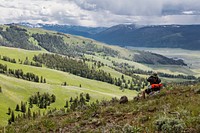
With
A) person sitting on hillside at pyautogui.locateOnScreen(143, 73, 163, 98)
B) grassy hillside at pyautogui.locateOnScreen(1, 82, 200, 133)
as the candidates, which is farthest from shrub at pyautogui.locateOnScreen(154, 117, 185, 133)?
person sitting on hillside at pyautogui.locateOnScreen(143, 73, 163, 98)

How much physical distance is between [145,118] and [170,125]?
421 cm

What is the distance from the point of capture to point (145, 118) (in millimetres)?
22656

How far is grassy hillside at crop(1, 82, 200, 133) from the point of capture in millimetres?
19175

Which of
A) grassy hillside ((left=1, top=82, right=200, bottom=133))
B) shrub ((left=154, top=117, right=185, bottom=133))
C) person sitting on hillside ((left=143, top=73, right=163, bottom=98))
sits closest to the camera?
shrub ((left=154, top=117, right=185, bottom=133))

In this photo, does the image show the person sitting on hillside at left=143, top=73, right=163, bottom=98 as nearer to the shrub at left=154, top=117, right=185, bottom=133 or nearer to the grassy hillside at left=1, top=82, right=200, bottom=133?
the grassy hillside at left=1, top=82, right=200, bottom=133

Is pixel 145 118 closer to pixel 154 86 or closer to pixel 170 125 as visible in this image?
pixel 170 125

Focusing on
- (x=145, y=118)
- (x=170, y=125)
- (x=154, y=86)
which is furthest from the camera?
(x=154, y=86)

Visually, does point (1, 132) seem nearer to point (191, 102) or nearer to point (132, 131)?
point (132, 131)


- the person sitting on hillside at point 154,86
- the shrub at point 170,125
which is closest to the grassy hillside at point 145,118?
the shrub at point 170,125

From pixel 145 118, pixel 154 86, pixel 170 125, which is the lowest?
pixel 145 118

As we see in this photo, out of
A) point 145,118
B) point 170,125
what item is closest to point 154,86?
point 145,118

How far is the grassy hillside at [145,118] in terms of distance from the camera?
19.2 meters

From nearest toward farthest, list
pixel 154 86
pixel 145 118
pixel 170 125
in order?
pixel 170 125 < pixel 145 118 < pixel 154 86

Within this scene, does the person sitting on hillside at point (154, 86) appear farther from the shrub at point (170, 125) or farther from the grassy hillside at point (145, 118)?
the shrub at point (170, 125)
